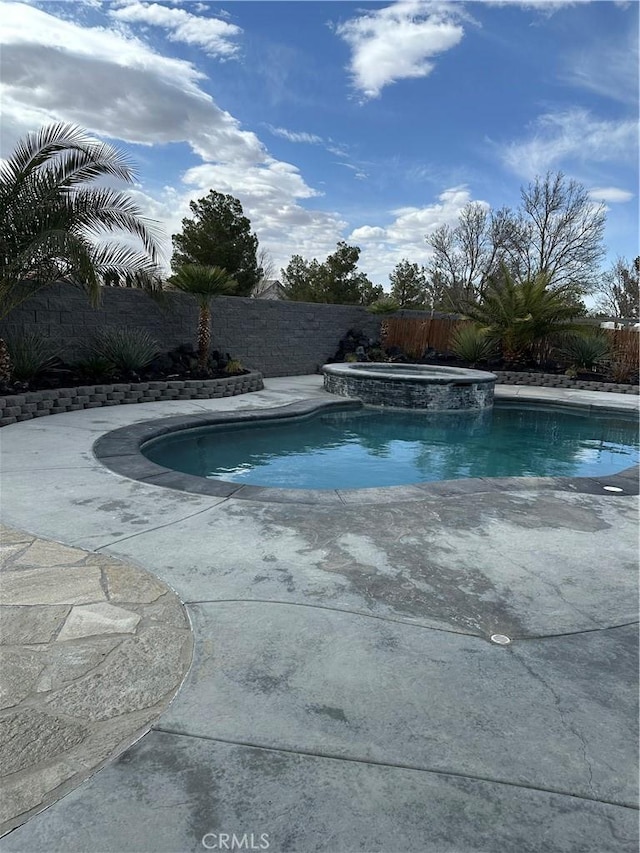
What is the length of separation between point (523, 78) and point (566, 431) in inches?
339

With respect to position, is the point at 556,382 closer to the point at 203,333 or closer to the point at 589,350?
the point at 589,350

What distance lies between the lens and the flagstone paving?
1.74 m

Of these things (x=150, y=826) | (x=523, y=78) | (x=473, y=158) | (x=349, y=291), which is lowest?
(x=150, y=826)

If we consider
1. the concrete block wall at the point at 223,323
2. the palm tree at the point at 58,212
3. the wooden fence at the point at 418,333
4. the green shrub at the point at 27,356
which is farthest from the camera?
the wooden fence at the point at 418,333

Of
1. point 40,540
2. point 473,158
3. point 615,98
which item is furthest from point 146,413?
point 473,158

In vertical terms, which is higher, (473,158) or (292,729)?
(473,158)

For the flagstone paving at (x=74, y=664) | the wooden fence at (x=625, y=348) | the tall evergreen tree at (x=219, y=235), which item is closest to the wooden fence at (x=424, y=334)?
the wooden fence at (x=625, y=348)

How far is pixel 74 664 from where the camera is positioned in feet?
7.40

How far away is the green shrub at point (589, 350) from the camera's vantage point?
15.1 meters

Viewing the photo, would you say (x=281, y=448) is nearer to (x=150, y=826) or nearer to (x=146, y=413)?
(x=146, y=413)

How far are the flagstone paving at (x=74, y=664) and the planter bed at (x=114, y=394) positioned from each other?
4.99 meters

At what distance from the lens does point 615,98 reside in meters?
15.0

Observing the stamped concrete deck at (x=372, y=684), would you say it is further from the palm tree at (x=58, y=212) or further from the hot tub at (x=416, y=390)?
the hot tub at (x=416, y=390)

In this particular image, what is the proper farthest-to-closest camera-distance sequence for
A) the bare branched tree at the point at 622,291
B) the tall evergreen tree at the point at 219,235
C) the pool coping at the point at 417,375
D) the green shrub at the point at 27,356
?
the bare branched tree at the point at 622,291 < the tall evergreen tree at the point at 219,235 < the pool coping at the point at 417,375 < the green shrub at the point at 27,356
